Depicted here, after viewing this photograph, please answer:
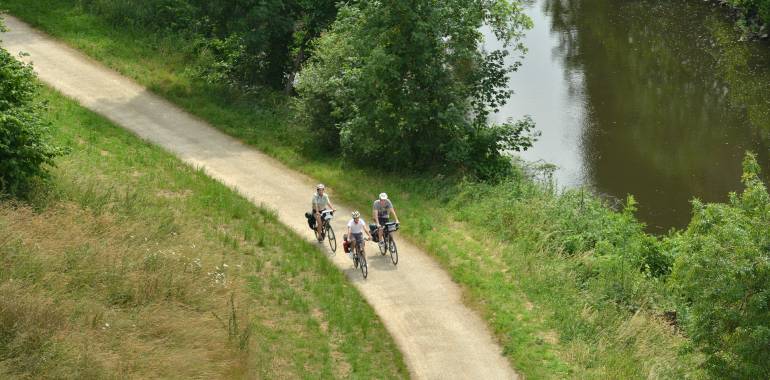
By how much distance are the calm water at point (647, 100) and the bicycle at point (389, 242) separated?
40.8 ft

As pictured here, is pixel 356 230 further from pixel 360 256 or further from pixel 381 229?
pixel 381 229

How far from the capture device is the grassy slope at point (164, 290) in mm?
14109

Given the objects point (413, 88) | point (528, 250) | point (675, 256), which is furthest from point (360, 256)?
point (675, 256)

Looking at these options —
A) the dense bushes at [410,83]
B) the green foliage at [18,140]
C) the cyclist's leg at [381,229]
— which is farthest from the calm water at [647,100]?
the green foliage at [18,140]

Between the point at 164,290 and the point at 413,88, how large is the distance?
11600 millimetres

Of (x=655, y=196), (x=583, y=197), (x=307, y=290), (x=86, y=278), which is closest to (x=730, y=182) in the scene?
(x=655, y=196)

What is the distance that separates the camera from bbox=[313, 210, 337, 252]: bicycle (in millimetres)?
20969

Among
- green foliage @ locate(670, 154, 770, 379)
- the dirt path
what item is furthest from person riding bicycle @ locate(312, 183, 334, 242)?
green foliage @ locate(670, 154, 770, 379)

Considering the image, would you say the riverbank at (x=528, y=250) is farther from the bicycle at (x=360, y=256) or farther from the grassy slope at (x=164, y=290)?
the grassy slope at (x=164, y=290)

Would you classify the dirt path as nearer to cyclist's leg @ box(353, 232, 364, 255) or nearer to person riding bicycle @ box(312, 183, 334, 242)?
cyclist's leg @ box(353, 232, 364, 255)

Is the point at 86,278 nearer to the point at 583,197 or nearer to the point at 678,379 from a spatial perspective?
the point at 678,379

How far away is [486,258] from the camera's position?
2139cm

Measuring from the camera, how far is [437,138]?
86.4ft

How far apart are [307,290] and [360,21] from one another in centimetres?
990
